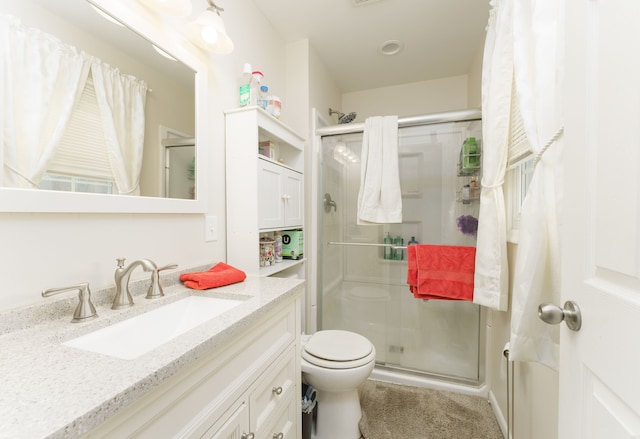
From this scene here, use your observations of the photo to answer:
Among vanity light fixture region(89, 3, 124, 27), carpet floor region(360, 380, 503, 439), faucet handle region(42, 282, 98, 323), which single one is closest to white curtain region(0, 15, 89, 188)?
vanity light fixture region(89, 3, 124, 27)

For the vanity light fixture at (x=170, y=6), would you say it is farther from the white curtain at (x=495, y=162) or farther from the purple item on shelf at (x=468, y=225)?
the purple item on shelf at (x=468, y=225)

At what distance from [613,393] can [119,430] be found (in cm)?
81

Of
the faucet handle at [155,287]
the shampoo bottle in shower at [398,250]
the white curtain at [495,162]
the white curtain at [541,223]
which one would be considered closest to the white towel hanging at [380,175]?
the shampoo bottle in shower at [398,250]

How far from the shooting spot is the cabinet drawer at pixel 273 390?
0.79 metres

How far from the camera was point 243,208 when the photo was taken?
4.41 ft

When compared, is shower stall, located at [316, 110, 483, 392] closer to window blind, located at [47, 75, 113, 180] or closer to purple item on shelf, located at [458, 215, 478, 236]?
purple item on shelf, located at [458, 215, 478, 236]

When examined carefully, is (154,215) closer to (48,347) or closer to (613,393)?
(48,347)

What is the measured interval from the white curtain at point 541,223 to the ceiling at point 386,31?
1002 millimetres

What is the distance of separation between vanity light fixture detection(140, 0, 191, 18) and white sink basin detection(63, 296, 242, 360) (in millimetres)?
1035

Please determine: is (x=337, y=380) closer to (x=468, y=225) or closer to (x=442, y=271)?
(x=442, y=271)

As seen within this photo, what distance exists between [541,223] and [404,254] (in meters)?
1.17

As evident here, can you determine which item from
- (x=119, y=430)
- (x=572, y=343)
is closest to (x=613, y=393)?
(x=572, y=343)

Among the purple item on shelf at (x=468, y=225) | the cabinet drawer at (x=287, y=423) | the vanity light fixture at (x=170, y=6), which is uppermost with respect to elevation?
the vanity light fixture at (x=170, y=6)

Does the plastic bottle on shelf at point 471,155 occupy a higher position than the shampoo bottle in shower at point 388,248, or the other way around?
the plastic bottle on shelf at point 471,155
